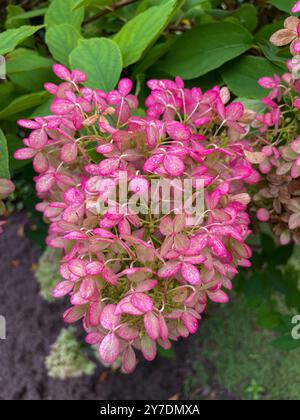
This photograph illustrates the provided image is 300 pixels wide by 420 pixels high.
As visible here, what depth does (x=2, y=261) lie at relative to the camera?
220 cm

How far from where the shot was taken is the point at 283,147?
0.65 meters

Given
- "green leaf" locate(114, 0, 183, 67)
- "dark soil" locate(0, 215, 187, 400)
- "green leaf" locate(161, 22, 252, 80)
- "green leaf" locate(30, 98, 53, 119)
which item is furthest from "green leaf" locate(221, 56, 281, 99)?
"dark soil" locate(0, 215, 187, 400)

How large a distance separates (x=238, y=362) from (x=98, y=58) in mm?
1368

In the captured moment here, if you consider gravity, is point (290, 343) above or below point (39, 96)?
below

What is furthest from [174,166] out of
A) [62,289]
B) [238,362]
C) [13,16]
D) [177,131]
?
[238,362]

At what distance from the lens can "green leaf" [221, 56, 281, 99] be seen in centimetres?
76

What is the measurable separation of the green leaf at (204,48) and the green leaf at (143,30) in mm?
90

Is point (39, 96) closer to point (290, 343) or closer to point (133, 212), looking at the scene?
point (133, 212)

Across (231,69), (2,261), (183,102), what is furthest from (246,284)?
(2,261)

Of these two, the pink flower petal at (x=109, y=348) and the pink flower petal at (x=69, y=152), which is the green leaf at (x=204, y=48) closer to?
the pink flower petal at (x=69, y=152)

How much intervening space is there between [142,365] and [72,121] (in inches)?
52.5

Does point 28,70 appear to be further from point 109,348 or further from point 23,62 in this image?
point 109,348

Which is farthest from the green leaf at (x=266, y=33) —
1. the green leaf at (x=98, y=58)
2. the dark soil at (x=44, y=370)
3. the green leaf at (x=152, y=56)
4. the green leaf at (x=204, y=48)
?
the dark soil at (x=44, y=370)

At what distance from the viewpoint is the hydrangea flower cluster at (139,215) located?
50 centimetres
